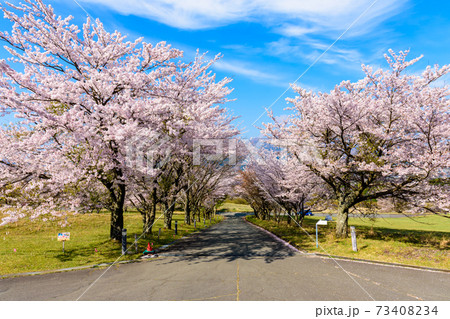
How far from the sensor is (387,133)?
11.8 metres

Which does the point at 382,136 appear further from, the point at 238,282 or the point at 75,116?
the point at 75,116

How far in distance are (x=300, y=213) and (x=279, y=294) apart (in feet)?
65.4

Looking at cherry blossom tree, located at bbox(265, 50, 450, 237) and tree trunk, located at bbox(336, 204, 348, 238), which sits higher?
cherry blossom tree, located at bbox(265, 50, 450, 237)

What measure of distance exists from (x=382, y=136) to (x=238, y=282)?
31.2 ft

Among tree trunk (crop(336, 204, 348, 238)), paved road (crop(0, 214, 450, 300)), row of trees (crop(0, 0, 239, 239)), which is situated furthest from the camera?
tree trunk (crop(336, 204, 348, 238))

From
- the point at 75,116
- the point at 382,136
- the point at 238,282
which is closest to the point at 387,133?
the point at 382,136

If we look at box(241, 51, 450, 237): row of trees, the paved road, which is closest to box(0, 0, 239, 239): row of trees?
the paved road

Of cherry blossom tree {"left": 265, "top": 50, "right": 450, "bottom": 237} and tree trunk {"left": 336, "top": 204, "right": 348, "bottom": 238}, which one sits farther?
tree trunk {"left": 336, "top": 204, "right": 348, "bottom": 238}

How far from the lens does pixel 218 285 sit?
261 inches

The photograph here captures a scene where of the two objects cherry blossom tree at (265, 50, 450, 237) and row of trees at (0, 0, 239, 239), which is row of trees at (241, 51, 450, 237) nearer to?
cherry blossom tree at (265, 50, 450, 237)

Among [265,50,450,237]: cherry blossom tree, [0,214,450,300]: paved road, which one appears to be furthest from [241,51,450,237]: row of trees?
[0,214,450,300]: paved road

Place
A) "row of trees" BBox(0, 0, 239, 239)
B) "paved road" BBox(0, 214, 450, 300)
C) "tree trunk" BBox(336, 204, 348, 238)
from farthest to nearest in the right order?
"tree trunk" BBox(336, 204, 348, 238)
"row of trees" BBox(0, 0, 239, 239)
"paved road" BBox(0, 214, 450, 300)

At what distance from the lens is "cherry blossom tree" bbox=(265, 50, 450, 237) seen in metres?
10.7
